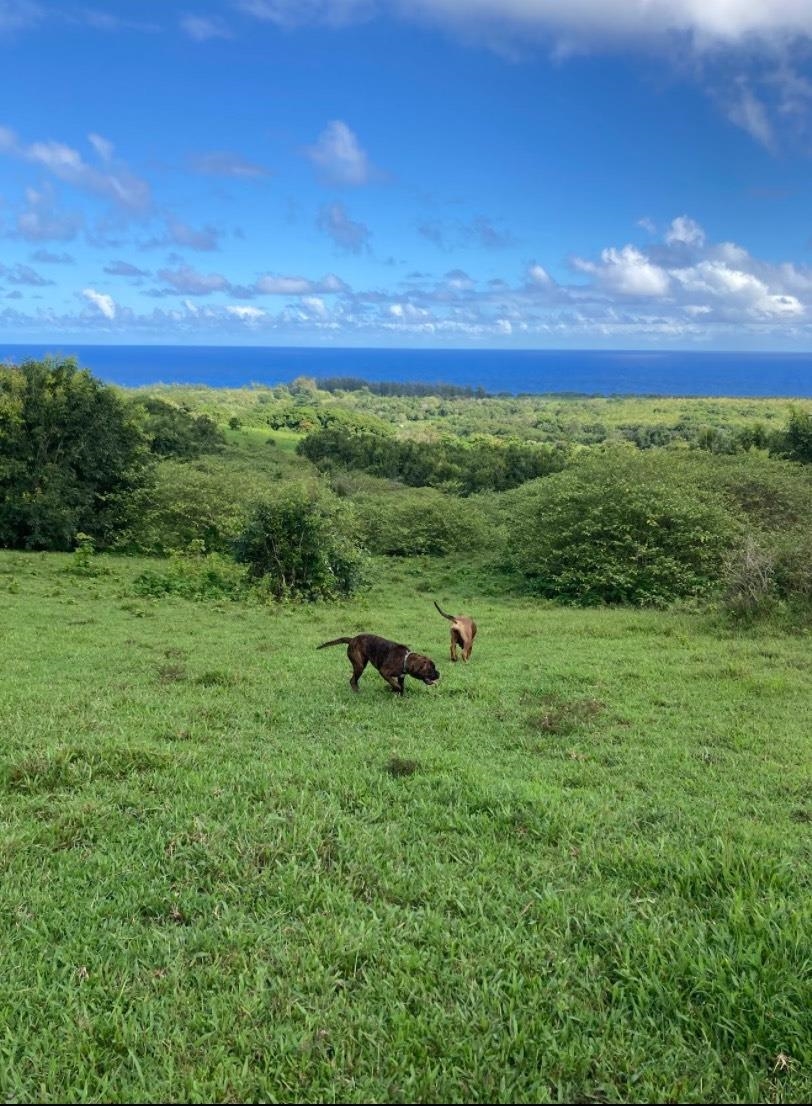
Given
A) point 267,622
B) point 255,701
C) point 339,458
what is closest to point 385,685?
point 255,701

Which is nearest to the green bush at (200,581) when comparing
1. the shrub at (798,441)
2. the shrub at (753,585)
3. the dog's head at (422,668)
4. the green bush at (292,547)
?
the green bush at (292,547)

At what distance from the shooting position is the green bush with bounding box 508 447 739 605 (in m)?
23.0

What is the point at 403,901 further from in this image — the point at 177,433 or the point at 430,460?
the point at 430,460

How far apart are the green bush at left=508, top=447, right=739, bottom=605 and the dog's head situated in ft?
48.9

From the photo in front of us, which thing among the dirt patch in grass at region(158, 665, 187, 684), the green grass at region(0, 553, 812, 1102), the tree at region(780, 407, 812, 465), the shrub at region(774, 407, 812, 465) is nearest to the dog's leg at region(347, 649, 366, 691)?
the green grass at region(0, 553, 812, 1102)

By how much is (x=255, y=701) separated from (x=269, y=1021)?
5866 millimetres

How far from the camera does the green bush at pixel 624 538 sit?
75.4ft

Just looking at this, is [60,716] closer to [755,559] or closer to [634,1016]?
[634,1016]

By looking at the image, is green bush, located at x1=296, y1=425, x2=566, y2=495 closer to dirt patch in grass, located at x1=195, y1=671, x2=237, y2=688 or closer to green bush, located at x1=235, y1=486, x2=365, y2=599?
green bush, located at x1=235, y1=486, x2=365, y2=599

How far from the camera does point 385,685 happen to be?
9.41 metres

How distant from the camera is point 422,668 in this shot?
27.6 ft

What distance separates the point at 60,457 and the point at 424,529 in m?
17.6

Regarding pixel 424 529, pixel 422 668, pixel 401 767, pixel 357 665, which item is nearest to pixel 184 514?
pixel 424 529

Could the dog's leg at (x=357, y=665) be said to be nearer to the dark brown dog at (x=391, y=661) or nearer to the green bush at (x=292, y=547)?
the dark brown dog at (x=391, y=661)
